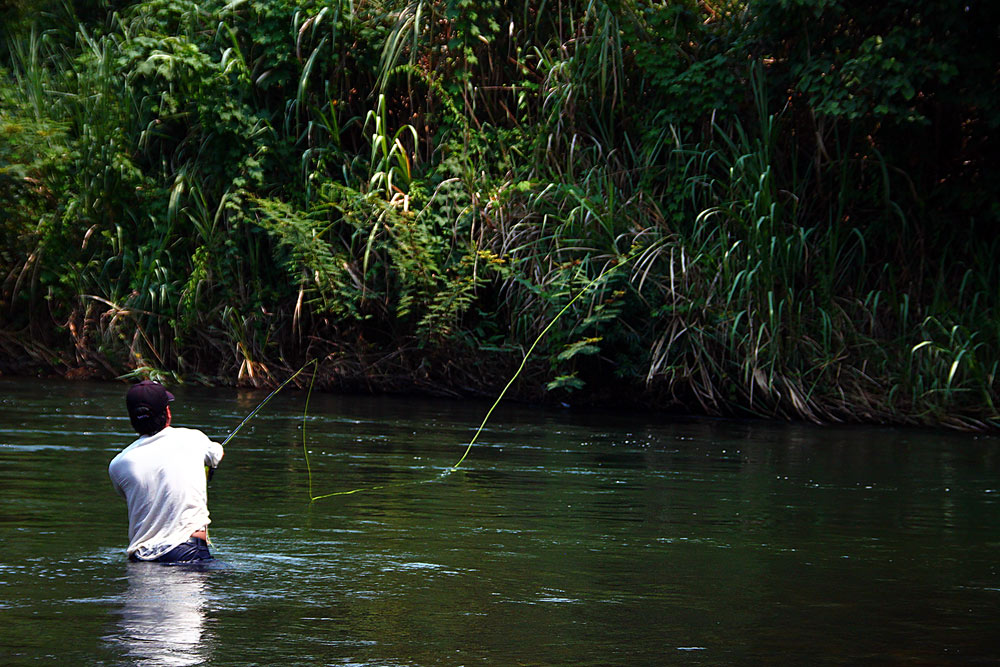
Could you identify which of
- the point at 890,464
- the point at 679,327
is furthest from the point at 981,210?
the point at 890,464

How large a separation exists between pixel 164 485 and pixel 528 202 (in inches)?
386

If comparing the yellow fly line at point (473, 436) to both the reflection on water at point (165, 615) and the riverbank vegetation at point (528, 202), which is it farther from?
the reflection on water at point (165, 615)

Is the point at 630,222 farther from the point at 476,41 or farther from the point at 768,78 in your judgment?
the point at 476,41

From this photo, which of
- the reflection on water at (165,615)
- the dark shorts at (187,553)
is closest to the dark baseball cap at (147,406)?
the dark shorts at (187,553)

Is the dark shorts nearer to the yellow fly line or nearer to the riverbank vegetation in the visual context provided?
the yellow fly line

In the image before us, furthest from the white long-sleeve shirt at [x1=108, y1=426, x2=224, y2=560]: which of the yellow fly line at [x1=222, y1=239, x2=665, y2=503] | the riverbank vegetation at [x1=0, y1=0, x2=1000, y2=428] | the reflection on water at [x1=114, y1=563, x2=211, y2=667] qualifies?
the riverbank vegetation at [x1=0, y1=0, x2=1000, y2=428]

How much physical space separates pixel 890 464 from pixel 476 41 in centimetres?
798

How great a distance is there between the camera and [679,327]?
14312 mm

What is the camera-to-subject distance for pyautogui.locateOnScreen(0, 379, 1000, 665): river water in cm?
505

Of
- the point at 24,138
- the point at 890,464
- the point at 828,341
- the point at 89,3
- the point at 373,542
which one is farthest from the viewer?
the point at 89,3

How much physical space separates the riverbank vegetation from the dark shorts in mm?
8307

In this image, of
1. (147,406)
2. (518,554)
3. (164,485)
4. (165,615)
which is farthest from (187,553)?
(518,554)

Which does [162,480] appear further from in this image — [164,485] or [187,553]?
[187,553]

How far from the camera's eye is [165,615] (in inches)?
210
